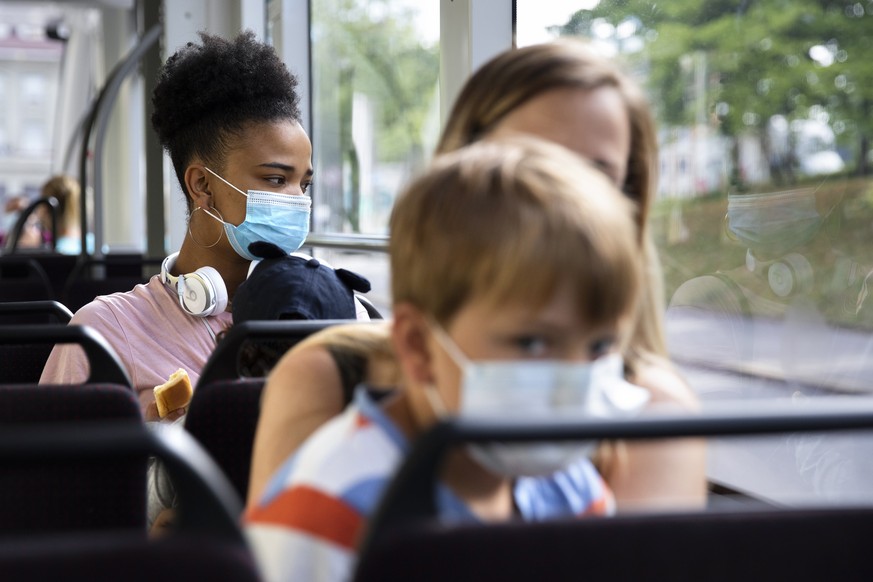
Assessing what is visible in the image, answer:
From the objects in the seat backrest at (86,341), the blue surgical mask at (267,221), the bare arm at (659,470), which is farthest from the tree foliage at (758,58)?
the seat backrest at (86,341)

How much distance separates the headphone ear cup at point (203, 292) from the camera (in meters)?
2.17

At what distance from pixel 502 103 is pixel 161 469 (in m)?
0.88

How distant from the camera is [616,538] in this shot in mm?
776

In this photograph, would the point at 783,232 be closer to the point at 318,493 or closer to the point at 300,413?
the point at 300,413

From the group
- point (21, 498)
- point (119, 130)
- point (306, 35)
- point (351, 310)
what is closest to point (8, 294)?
point (306, 35)

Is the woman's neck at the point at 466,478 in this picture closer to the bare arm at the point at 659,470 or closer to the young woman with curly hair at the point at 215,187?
the bare arm at the point at 659,470

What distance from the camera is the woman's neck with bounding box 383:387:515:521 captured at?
0.96 meters

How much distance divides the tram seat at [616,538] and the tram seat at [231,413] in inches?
34.1

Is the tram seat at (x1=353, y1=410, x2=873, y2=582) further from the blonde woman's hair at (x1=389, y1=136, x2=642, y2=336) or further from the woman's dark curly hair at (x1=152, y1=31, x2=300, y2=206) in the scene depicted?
the woman's dark curly hair at (x1=152, y1=31, x2=300, y2=206)

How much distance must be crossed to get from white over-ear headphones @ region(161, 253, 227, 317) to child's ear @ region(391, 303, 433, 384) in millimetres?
1229

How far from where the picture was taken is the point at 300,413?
1.20 meters

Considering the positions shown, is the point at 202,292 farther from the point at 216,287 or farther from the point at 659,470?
the point at 659,470

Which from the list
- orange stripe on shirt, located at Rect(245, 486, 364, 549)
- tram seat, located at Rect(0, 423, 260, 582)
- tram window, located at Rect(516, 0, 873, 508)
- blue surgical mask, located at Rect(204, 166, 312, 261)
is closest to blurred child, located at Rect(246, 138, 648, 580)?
orange stripe on shirt, located at Rect(245, 486, 364, 549)

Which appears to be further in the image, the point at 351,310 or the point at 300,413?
the point at 351,310
